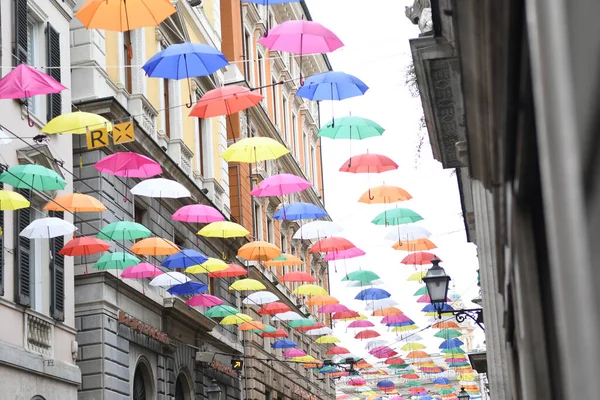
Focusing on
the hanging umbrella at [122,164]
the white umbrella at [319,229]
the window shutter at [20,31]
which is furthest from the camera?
the white umbrella at [319,229]

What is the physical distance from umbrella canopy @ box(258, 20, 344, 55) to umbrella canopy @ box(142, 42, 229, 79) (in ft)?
2.75

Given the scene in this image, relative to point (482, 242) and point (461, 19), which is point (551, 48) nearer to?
point (461, 19)

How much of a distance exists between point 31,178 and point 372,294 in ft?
58.3

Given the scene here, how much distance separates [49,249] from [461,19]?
56.7ft

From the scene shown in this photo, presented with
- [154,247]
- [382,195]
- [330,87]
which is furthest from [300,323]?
[330,87]

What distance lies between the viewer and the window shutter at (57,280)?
2028cm

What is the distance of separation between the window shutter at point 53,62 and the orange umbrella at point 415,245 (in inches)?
359

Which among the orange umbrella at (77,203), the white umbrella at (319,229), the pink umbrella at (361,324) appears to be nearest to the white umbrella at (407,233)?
the white umbrella at (319,229)

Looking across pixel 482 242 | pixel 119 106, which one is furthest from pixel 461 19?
pixel 119 106

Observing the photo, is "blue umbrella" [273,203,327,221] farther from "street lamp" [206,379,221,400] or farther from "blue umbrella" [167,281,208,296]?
"street lamp" [206,379,221,400]

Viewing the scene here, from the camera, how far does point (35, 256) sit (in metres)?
A: 20.1

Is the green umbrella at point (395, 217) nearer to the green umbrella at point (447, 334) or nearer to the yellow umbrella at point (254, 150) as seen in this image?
the yellow umbrella at point (254, 150)

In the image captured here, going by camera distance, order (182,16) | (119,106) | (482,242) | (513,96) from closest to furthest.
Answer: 1. (513,96)
2. (482,242)
3. (119,106)
4. (182,16)

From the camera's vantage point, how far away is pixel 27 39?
20.3m
